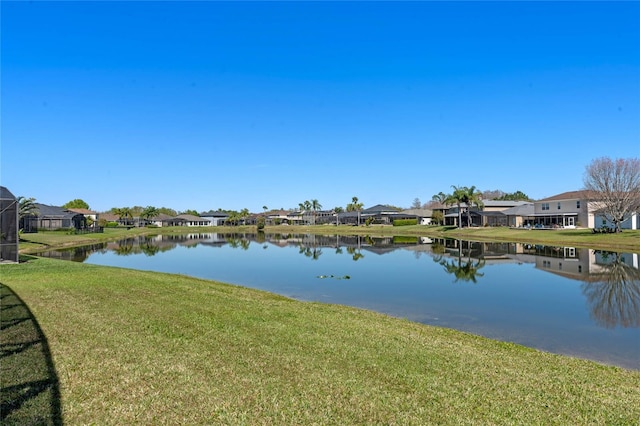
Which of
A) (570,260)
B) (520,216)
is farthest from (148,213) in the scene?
(570,260)

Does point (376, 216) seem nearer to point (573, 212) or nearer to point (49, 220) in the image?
point (573, 212)

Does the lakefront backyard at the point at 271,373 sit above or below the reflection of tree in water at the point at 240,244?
above

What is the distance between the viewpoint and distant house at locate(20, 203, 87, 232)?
71.7 metres

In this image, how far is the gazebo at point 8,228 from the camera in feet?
79.0

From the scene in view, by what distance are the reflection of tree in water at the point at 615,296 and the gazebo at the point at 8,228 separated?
30064mm

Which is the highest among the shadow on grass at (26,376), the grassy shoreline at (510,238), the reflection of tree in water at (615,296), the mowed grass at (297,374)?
the grassy shoreline at (510,238)

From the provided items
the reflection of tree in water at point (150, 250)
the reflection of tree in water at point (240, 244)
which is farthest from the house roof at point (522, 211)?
the reflection of tree in water at point (150, 250)

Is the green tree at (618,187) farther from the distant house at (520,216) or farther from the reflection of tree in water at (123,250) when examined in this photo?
the reflection of tree in water at (123,250)

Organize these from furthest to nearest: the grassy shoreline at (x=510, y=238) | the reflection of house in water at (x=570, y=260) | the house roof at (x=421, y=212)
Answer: the house roof at (x=421, y=212)
the grassy shoreline at (x=510, y=238)
the reflection of house in water at (x=570, y=260)

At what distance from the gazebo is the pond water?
10.8 m

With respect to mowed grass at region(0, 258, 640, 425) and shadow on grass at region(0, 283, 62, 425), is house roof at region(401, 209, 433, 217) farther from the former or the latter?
shadow on grass at region(0, 283, 62, 425)

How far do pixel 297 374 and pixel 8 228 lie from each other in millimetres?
25049

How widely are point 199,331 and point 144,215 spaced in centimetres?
14386

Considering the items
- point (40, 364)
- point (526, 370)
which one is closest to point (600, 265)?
point (526, 370)
